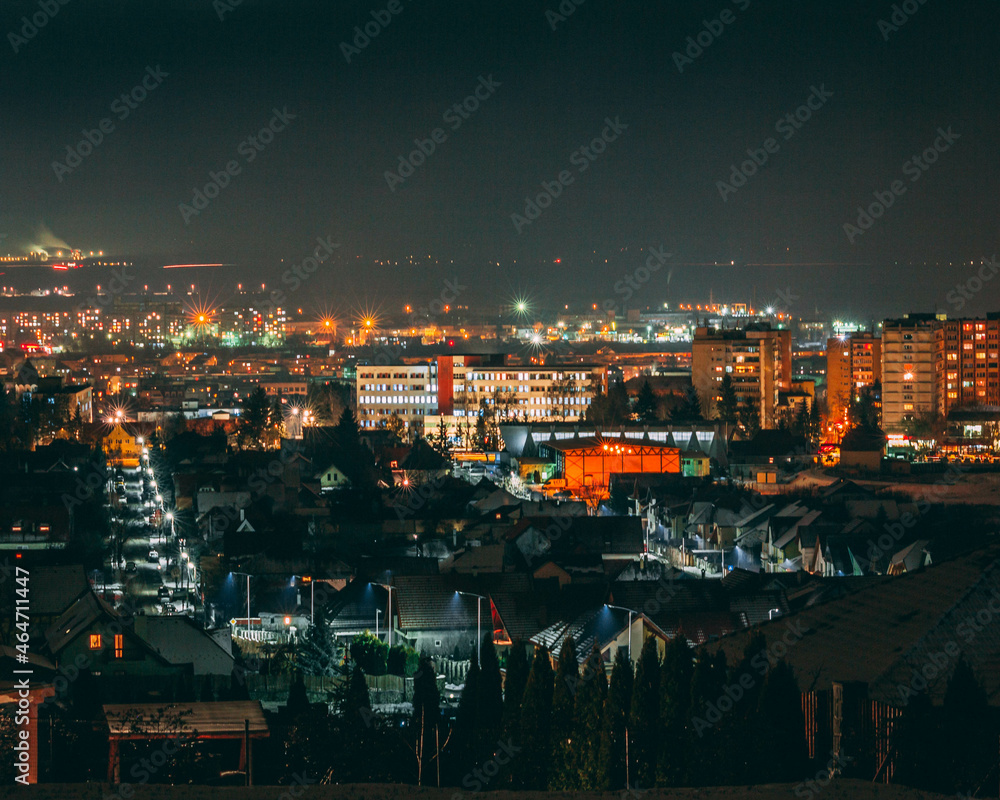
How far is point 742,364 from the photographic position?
161 ft

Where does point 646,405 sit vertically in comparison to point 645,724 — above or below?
above

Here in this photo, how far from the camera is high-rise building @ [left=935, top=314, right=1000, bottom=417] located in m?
A: 45.8

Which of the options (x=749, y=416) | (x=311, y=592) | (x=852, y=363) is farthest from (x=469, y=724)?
(x=852, y=363)

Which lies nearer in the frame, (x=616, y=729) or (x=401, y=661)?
(x=616, y=729)

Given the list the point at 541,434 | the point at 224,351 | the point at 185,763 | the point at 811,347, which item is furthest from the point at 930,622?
the point at 811,347

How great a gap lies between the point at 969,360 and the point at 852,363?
9371 millimetres

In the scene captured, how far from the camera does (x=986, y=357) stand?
46.1 m

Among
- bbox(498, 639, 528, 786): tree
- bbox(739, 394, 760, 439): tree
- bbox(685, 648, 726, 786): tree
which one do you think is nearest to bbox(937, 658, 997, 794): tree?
bbox(685, 648, 726, 786): tree

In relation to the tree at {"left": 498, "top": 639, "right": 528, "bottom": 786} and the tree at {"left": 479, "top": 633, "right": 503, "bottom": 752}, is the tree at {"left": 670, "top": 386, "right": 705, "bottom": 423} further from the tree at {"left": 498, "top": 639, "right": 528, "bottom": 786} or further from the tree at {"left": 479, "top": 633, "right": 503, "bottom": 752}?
the tree at {"left": 498, "top": 639, "right": 528, "bottom": 786}

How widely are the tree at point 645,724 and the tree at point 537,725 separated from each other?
0.46 metres

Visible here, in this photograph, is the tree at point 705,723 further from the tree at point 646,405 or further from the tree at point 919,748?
the tree at point 646,405

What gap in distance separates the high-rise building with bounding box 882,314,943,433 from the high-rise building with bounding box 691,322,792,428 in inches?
161

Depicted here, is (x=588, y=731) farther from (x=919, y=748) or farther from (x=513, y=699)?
(x=919, y=748)

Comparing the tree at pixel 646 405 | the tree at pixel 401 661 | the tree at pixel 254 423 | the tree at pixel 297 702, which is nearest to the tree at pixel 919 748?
the tree at pixel 297 702
